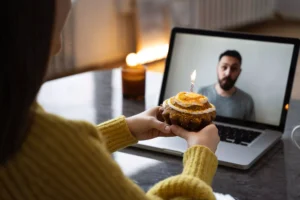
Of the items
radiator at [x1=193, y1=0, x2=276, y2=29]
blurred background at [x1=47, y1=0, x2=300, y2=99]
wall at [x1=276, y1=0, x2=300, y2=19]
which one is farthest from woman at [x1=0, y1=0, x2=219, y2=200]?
wall at [x1=276, y1=0, x2=300, y2=19]

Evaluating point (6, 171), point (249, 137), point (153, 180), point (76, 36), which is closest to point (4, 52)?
point (6, 171)

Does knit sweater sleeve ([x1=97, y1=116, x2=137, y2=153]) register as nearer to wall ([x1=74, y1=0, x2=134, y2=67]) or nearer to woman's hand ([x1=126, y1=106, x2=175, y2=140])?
woman's hand ([x1=126, y1=106, x2=175, y2=140])

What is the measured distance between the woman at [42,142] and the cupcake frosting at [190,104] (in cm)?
17

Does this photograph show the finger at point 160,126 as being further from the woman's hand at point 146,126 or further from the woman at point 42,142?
the woman at point 42,142

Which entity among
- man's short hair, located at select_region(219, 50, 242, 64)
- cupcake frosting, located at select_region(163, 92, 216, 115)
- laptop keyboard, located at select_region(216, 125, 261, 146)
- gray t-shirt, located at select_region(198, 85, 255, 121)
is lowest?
laptop keyboard, located at select_region(216, 125, 261, 146)

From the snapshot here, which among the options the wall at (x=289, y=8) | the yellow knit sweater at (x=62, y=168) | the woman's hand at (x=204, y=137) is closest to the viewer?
the yellow knit sweater at (x=62, y=168)

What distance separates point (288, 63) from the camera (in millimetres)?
1319

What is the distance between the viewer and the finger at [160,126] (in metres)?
1.10

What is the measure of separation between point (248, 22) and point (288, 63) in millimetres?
4028

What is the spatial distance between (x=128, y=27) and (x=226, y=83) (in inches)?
117

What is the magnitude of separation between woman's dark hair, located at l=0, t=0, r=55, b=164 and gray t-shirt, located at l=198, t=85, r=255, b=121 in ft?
2.41

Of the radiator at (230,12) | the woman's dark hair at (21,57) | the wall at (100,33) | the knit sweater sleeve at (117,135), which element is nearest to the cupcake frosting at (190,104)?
Answer: the knit sweater sleeve at (117,135)

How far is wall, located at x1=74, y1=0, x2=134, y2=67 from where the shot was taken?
3.81m

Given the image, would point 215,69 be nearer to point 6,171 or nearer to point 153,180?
point 153,180
